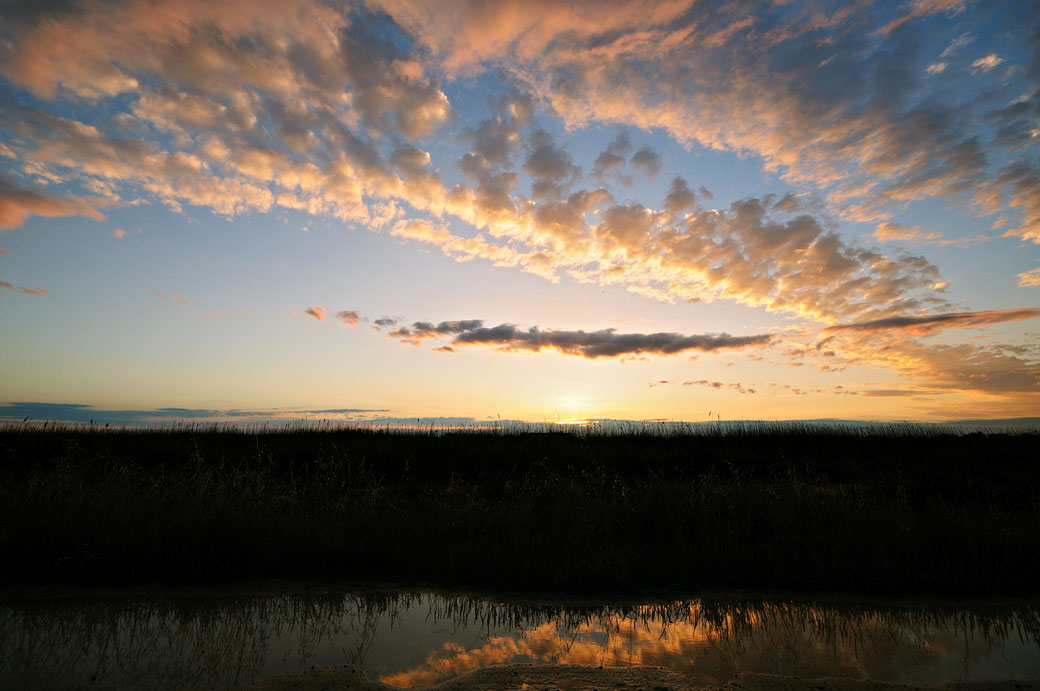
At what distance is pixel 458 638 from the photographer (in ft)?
15.5

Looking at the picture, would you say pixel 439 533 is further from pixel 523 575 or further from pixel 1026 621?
pixel 1026 621

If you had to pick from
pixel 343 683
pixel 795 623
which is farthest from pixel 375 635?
pixel 795 623

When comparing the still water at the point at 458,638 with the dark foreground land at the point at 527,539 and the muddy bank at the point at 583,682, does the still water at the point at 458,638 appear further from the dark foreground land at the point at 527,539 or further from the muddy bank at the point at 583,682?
the dark foreground land at the point at 527,539

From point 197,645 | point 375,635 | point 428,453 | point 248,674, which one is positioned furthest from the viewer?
A: point 428,453

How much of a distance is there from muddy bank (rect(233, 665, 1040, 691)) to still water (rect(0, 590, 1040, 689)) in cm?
19

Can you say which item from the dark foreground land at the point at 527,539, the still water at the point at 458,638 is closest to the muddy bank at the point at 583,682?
the still water at the point at 458,638

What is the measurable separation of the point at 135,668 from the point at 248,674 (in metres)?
0.91

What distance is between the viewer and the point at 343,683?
12.1 feet

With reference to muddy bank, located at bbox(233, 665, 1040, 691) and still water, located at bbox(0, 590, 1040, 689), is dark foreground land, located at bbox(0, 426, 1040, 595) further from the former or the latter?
muddy bank, located at bbox(233, 665, 1040, 691)

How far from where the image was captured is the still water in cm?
401

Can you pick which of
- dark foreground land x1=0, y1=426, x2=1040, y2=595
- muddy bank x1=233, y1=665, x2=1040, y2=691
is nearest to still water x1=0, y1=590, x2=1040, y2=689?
muddy bank x1=233, y1=665, x2=1040, y2=691

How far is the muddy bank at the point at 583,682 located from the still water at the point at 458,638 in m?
0.19

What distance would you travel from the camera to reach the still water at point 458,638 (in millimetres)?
4012

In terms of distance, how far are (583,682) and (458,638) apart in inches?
56.7
